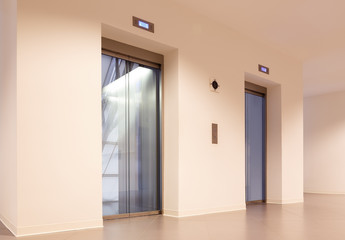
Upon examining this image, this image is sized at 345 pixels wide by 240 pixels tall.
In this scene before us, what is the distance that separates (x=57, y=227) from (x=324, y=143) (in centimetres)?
1077

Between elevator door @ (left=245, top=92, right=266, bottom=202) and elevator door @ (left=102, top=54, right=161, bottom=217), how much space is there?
2.86m

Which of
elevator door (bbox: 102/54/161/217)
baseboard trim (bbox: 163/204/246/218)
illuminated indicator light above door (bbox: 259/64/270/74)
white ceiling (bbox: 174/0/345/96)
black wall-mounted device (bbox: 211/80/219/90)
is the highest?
white ceiling (bbox: 174/0/345/96)

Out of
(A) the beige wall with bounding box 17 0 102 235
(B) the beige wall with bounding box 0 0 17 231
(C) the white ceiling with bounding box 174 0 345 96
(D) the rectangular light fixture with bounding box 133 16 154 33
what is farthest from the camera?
(C) the white ceiling with bounding box 174 0 345 96

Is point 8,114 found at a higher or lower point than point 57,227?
higher

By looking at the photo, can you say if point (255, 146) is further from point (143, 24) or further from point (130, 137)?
point (143, 24)

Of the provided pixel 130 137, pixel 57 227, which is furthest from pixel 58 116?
pixel 130 137

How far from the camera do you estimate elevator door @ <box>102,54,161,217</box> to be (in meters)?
5.36

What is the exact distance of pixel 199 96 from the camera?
6.12 m

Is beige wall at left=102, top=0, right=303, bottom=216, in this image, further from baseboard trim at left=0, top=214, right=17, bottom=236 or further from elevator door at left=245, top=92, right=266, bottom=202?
baseboard trim at left=0, top=214, right=17, bottom=236

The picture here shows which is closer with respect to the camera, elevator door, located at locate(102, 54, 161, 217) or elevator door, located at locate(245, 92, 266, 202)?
elevator door, located at locate(102, 54, 161, 217)

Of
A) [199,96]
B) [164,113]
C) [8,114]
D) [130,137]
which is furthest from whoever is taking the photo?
[199,96]

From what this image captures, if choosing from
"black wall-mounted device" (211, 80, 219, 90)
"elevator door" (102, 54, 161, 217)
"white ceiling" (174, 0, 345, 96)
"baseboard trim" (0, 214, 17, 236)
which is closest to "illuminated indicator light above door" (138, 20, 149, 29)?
"elevator door" (102, 54, 161, 217)

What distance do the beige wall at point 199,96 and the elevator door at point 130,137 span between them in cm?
25

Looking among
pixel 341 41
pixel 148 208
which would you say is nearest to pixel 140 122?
pixel 148 208
